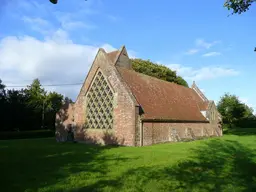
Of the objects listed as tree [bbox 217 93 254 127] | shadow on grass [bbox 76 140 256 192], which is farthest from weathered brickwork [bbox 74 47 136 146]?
tree [bbox 217 93 254 127]

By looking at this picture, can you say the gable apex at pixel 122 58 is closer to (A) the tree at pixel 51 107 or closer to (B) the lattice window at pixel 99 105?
(B) the lattice window at pixel 99 105

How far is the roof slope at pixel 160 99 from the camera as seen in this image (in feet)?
81.4

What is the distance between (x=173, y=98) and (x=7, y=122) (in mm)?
30968

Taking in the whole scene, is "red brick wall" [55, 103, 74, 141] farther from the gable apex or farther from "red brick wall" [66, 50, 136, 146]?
the gable apex

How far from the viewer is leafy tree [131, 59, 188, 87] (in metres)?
55.3

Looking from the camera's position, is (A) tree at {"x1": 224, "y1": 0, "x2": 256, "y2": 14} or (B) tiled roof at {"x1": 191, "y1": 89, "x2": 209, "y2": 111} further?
(B) tiled roof at {"x1": 191, "y1": 89, "x2": 209, "y2": 111}

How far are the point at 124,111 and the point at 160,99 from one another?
6989 mm

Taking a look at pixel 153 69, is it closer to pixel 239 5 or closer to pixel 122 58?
pixel 122 58

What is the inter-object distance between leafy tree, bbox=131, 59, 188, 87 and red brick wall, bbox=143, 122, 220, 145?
81.1ft

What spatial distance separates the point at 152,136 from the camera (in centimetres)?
2341

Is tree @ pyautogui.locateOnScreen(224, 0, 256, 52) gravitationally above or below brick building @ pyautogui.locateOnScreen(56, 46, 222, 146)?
above

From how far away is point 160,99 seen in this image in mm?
28156

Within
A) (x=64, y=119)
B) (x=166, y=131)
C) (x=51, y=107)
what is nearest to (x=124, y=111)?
(x=166, y=131)

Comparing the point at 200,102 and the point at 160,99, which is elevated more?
the point at 200,102
